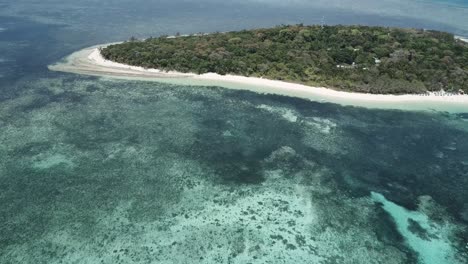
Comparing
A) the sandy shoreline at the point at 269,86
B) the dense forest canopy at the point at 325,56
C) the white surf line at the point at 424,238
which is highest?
the dense forest canopy at the point at 325,56

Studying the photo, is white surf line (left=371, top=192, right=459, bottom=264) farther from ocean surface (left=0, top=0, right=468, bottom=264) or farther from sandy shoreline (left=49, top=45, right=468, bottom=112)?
sandy shoreline (left=49, top=45, right=468, bottom=112)

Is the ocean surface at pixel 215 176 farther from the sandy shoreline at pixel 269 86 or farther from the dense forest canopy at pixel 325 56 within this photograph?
the dense forest canopy at pixel 325 56

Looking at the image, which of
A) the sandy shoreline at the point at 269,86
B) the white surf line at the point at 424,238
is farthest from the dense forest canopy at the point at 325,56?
the white surf line at the point at 424,238

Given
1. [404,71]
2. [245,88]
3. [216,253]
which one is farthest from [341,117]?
[216,253]

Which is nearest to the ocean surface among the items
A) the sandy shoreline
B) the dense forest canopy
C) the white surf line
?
the white surf line

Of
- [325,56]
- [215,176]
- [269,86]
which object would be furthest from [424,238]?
[325,56]

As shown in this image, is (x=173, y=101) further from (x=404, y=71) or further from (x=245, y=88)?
(x=404, y=71)
